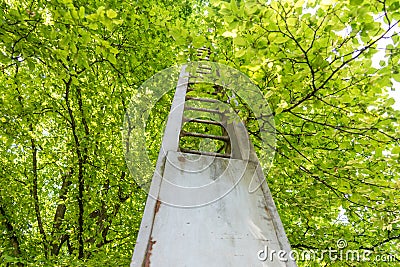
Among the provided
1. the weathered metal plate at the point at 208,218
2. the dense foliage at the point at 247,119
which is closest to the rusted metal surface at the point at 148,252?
the weathered metal plate at the point at 208,218

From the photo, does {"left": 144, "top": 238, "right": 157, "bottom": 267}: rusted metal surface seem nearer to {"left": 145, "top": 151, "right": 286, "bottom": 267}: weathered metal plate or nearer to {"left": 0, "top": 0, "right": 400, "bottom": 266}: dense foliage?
{"left": 145, "top": 151, "right": 286, "bottom": 267}: weathered metal plate

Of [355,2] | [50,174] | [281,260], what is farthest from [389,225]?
[50,174]

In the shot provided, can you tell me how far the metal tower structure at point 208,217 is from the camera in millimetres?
1477

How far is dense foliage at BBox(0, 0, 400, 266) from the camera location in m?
2.04

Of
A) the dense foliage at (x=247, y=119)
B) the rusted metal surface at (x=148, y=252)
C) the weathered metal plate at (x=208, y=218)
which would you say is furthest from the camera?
the dense foliage at (x=247, y=119)

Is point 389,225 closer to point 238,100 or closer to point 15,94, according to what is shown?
point 238,100

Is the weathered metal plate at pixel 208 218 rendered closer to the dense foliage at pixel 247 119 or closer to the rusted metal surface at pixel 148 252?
the rusted metal surface at pixel 148 252

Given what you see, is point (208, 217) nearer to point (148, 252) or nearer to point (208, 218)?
point (208, 218)

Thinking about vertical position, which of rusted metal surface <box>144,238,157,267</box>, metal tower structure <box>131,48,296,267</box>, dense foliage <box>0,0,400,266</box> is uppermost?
dense foliage <box>0,0,400,266</box>

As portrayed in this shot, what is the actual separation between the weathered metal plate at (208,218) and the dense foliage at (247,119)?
803mm

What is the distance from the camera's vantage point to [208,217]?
176 centimetres

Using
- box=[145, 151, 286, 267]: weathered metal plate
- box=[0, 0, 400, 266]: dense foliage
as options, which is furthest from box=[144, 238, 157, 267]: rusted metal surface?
box=[0, 0, 400, 266]: dense foliage

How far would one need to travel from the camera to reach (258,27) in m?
2.04

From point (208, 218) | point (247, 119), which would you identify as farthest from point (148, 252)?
point (247, 119)
